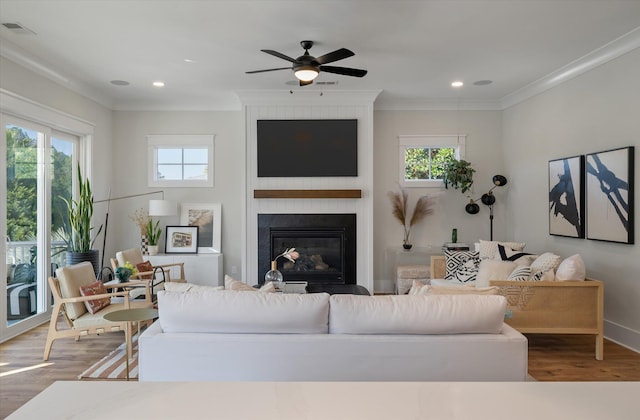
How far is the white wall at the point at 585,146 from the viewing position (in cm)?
397

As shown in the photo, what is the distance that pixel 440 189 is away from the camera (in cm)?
643

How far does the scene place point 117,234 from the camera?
6449mm

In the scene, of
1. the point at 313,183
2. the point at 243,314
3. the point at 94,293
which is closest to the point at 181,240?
the point at 313,183

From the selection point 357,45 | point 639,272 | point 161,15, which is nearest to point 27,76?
point 161,15

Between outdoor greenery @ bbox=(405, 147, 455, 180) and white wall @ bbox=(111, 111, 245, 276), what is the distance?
8.48 ft

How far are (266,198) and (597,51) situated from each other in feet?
13.6

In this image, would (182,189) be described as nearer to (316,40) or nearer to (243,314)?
(316,40)

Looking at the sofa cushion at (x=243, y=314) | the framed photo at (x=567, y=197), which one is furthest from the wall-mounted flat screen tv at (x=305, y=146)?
the sofa cushion at (x=243, y=314)

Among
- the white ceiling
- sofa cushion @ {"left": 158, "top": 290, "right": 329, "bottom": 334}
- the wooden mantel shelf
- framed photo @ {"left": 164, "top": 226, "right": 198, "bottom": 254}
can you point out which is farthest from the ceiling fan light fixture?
framed photo @ {"left": 164, "top": 226, "right": 198, "bottom": 254}

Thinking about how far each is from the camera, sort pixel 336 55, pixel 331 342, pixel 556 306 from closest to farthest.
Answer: pixel 331 342, pixel 336 55, pixel 556 306

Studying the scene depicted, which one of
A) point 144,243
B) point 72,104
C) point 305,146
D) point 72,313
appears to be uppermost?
point 72,104

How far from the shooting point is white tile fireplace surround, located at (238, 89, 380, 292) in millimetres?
5918

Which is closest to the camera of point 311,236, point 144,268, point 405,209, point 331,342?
point 331,342

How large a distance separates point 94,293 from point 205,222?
2.75 metres
